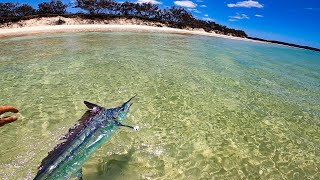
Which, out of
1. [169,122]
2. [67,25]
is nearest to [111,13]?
[67,25]

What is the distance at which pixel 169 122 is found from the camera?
7.50 meters

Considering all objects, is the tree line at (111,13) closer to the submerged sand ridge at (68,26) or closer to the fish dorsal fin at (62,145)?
the submerged sand ridge at (68,26)

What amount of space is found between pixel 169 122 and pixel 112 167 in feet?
8.95

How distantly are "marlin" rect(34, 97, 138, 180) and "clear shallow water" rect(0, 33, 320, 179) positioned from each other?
1105 millimetres

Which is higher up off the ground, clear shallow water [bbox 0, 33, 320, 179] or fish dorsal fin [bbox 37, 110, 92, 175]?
fish dorsal fin [bbox 37, 110, 92, 175]

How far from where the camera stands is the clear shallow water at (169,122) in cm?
548

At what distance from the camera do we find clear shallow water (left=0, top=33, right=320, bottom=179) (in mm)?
5480

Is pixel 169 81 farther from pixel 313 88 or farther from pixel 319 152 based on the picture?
pixel 313 88

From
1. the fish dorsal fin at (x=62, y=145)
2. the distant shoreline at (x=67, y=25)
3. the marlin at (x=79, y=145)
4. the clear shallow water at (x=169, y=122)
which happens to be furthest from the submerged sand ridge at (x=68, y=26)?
the fish dorsal fin at (x=62, y=145)

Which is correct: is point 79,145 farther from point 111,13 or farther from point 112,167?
point 111,13

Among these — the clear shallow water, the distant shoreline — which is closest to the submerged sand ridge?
the distant shoreline

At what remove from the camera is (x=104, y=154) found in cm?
563

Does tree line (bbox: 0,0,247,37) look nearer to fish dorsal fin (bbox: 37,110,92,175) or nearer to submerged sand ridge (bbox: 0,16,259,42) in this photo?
submerged sand ridge (bbox: 0,16,259,42)

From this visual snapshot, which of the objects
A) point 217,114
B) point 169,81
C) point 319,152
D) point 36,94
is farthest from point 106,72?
point 319,152
